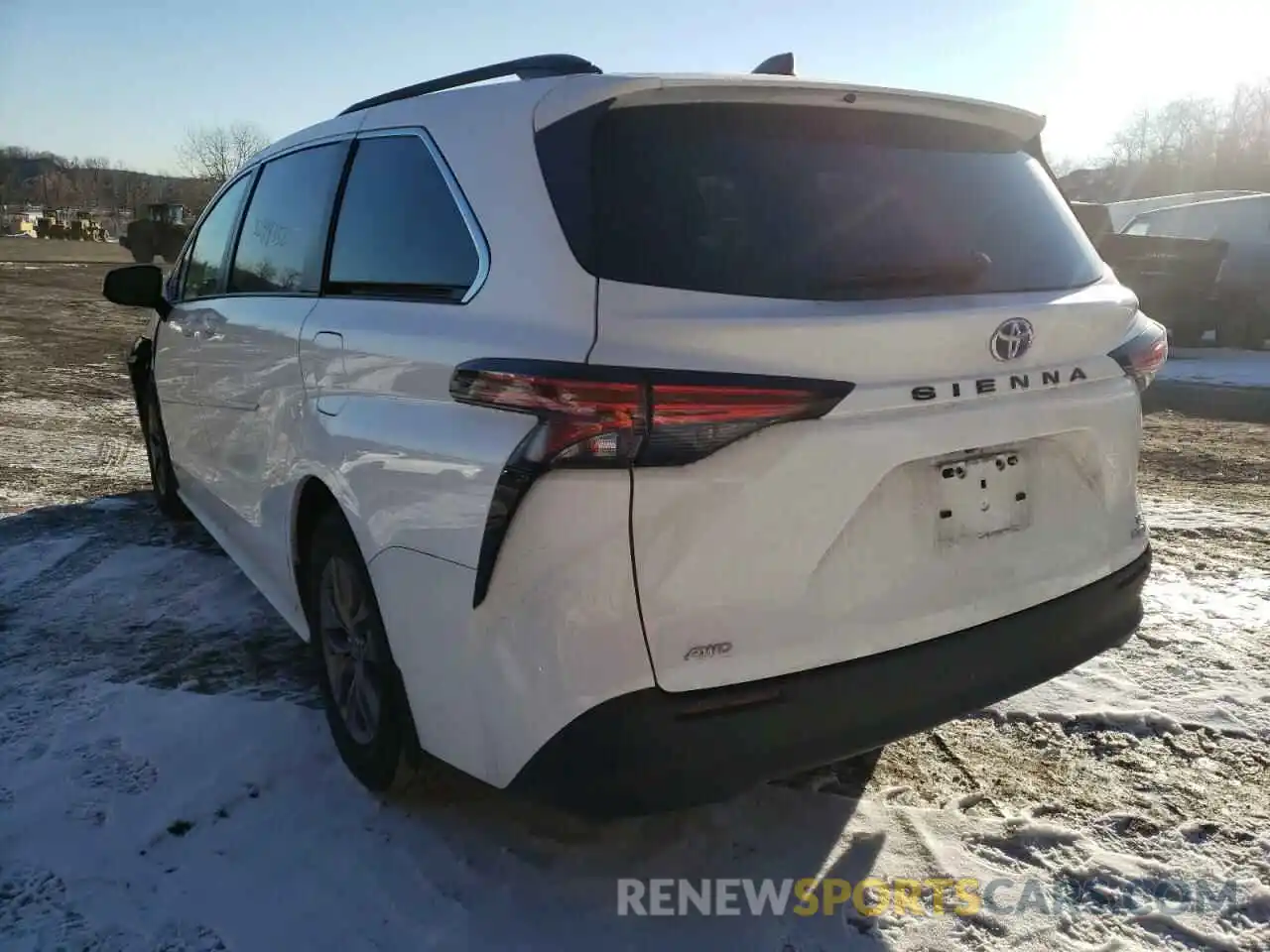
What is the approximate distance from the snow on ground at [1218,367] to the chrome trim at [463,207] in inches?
368

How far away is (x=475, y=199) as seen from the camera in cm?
235

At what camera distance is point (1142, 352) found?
2.62m

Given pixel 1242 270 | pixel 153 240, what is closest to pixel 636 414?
pixel 1242 270

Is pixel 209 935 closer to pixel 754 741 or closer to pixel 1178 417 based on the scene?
pixel 754 741

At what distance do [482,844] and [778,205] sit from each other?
1712mm

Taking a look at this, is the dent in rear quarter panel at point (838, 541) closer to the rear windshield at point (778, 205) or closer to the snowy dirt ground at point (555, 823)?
the rear windshield at point (778, 205)

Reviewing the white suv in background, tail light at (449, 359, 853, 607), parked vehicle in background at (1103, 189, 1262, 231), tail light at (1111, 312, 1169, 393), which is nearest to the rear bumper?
the white suv in background

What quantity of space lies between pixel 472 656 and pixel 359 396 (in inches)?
32.0

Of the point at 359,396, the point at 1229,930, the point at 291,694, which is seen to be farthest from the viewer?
the point at 291,694

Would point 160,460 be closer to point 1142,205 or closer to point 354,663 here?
point 354,663

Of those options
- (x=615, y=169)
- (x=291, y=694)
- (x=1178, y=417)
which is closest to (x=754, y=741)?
(x=615, y=169)

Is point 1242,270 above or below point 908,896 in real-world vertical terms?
above

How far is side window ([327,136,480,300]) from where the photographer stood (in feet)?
7.97

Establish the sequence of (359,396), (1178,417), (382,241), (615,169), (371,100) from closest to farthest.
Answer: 1. (615,169)
2. (359,396)
3. (382,241)
4. (371,100)
5. (1178,417)
